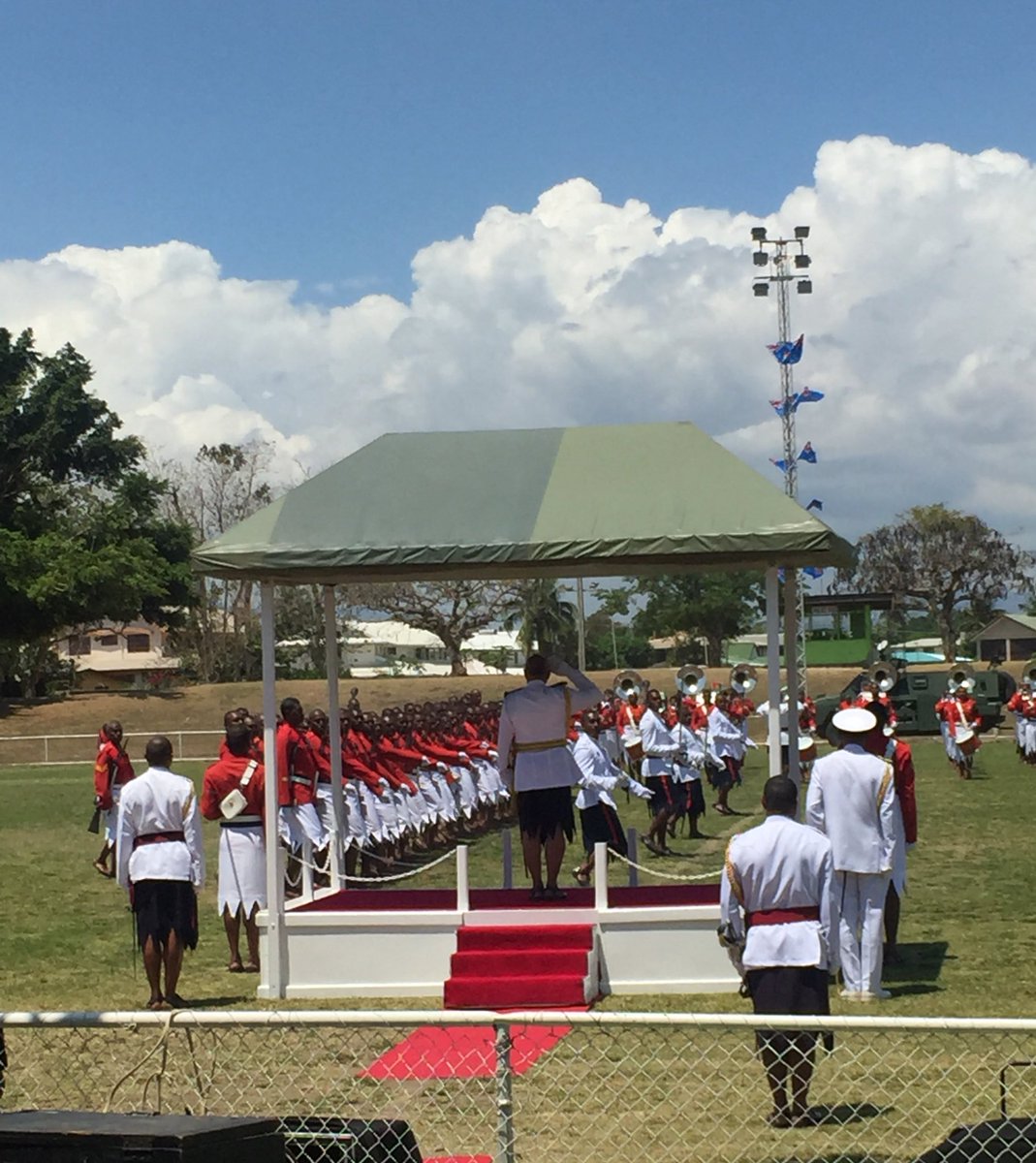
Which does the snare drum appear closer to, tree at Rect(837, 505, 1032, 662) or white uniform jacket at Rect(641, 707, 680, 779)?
white uniform jacket at Rect(641, 707, 680, 779)

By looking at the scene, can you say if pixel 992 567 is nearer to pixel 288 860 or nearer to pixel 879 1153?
pixel 288 860

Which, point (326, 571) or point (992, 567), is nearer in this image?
point (326, 571)

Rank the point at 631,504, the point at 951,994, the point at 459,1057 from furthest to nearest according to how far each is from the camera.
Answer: the point at 631,504 → the point at 951,994 → the point at 459,1057

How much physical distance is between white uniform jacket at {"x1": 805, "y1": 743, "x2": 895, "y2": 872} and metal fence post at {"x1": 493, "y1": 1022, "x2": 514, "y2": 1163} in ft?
18.6

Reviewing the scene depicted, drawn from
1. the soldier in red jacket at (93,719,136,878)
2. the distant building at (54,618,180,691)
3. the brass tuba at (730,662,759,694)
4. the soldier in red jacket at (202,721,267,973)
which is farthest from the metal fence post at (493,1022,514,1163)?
the distant building at (54,618,180,691)

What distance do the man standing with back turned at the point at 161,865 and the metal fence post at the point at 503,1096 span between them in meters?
5.84

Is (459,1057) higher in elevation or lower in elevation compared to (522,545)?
lower

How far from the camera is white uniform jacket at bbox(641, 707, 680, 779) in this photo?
21.0m

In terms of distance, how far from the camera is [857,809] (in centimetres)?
1090

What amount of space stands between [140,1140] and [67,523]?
6348 centimetres

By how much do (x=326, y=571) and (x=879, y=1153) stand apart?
6.05m

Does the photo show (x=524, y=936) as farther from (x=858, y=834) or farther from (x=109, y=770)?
(x=109, y=770)

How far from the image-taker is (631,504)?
12.0m

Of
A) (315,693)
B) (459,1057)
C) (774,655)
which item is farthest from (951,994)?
(315,693)
